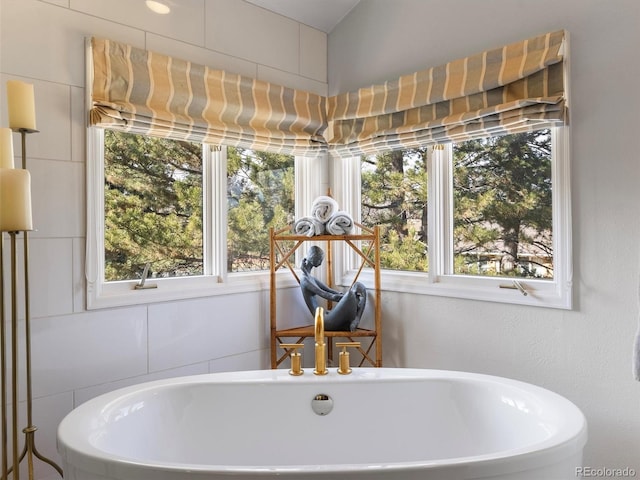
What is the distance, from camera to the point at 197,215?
2518 millimetres

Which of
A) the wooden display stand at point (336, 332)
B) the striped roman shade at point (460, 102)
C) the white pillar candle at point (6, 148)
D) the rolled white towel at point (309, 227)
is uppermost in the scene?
the striped roman shade at point (460, 102)

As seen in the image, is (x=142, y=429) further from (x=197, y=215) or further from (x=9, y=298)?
(x=197, y=215)

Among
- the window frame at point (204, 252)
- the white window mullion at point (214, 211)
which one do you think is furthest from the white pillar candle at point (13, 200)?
the white window mullion at point (214, 211)

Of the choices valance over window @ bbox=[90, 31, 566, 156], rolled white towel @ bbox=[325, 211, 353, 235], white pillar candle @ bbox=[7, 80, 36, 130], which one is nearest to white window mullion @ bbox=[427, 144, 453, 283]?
valance over window @ bbox=[90, 31, 566, 156]

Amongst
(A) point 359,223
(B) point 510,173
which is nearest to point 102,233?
(A) point 359,223

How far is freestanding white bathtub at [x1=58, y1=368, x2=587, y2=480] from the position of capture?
5.74 ft

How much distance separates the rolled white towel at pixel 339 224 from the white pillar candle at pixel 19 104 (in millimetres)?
1401

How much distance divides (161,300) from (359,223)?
3.95ft

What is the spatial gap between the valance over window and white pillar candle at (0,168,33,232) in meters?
0.51

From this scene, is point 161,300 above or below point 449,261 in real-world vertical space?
below

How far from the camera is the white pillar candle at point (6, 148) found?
1.60 meters

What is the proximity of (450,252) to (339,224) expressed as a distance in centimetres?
57

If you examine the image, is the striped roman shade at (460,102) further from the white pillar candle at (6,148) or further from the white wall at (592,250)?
the white pillar candle at (6,148)

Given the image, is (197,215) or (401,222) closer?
(197,215)
